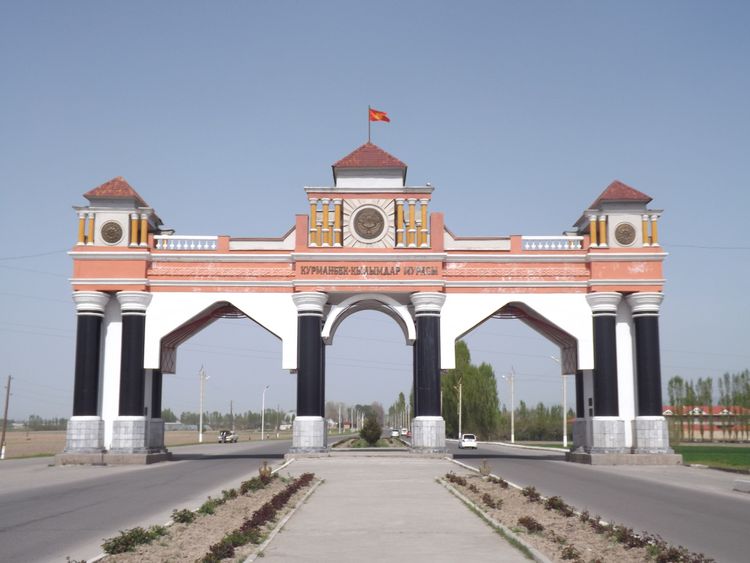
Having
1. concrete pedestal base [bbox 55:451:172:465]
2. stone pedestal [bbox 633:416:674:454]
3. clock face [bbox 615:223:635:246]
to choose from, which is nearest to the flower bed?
stone pedestal [bbox 633:416:674:454]

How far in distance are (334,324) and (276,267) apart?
11.9 ft

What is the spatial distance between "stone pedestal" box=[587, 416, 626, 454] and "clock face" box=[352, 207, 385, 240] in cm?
1229

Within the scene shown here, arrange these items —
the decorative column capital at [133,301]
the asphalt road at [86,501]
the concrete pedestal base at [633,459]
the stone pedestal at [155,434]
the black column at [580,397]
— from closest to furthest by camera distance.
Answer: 1. the asphalt road at [86,501]
2. the concrete pedestal base at [633,459]
3. the decorative column capital at [133,301]
4. the stone pedestal at [155,434]
5. the black column at [580,397]

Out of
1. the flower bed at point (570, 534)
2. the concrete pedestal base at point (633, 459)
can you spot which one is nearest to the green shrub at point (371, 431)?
the concrete pedestal base at point (633, 459)

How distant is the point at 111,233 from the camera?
1372 inches

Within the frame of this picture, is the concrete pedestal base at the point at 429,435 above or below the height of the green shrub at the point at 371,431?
above

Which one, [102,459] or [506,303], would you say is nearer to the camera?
[102,459]

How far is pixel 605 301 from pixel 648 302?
1.77m

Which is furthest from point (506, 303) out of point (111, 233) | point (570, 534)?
point (570, 534)

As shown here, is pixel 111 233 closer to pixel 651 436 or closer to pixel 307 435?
pixel 307 435

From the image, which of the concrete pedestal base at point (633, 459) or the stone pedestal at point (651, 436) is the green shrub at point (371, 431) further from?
the stone pedestal at point (651, 436)

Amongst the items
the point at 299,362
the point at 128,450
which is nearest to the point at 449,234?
the point at 299,362

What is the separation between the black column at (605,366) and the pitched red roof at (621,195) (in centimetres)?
504

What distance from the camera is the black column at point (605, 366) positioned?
111 ft
